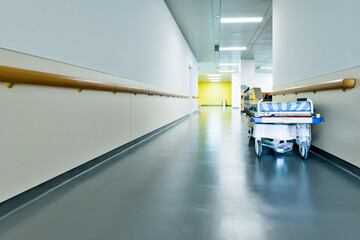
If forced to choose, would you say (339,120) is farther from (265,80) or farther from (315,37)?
(265,80)

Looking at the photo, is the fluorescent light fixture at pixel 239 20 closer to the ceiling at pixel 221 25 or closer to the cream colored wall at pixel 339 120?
the ceiling at pixel 221 25

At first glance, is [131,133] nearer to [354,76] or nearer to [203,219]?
[203,219]

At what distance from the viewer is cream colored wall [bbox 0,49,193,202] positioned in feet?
4.79

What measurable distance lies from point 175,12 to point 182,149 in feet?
15.8

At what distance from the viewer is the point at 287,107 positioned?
281 centimetres

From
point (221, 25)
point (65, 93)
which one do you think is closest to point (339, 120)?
point (65, 93)

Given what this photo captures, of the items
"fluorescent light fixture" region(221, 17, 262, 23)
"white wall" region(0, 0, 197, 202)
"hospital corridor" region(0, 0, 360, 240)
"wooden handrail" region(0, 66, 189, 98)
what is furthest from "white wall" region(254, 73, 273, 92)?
"wooden handrail" region(0, 66, 189, 98)

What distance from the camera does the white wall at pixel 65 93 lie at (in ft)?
4.86

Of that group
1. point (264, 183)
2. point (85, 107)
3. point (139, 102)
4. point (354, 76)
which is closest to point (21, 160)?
point (85, 107)

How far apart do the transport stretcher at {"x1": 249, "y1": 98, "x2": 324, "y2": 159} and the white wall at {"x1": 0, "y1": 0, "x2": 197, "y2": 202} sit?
1853mm

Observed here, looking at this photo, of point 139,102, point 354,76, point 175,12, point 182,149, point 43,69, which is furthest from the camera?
point 175,12

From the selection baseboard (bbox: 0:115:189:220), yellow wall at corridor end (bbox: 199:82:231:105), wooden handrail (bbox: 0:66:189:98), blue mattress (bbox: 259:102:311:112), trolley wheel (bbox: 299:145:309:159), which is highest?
yellow wall at corridor end (bbox: 199:82:231:105)

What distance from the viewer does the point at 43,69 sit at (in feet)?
5.64

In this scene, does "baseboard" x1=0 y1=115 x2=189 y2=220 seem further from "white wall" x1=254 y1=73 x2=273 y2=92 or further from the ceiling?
"white wall" x1=254 y1=73 x2=273 y2=92
